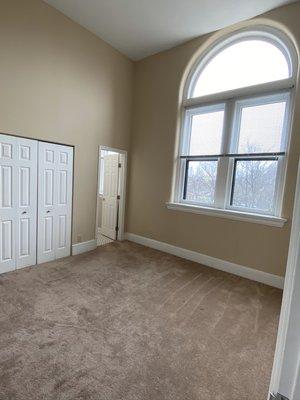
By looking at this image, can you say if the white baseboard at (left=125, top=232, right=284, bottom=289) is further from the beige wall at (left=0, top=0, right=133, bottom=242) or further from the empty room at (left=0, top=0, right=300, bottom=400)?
the beige wall at (left=0, top=0, right=133, bottom=242)

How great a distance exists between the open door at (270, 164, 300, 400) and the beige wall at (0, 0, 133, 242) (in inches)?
142

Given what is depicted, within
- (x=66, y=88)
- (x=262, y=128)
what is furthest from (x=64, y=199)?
(x=262, y=128)

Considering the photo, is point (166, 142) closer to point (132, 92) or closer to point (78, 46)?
point (132, 92)

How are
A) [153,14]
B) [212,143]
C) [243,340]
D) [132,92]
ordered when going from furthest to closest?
1. [132,92]
2. [212,143]
3. [153,14]
4. [243,340]

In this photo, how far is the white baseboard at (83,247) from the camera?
4.12 m

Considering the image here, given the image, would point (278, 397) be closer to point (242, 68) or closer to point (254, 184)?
point (254, 184)

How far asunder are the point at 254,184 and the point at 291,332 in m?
3.36

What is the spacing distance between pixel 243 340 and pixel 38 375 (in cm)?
180

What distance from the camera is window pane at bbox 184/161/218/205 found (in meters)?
3.93

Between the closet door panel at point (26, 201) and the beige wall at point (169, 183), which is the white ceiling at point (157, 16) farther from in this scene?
the closet door panel at point (26, 201)

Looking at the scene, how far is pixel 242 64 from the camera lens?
3.62 metres

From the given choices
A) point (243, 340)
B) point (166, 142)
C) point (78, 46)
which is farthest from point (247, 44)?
point (243, 340)

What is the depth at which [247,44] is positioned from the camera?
3.59 metres

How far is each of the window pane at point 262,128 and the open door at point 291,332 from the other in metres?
3.28
